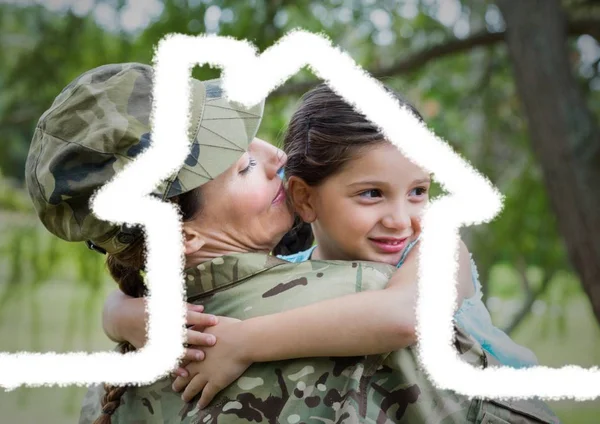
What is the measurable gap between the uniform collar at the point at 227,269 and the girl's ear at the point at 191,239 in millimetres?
29

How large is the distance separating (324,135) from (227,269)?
0.31 metres

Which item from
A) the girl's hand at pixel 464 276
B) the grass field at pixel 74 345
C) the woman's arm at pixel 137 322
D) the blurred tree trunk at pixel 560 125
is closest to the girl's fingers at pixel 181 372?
the woman's arm at pixel 137 322

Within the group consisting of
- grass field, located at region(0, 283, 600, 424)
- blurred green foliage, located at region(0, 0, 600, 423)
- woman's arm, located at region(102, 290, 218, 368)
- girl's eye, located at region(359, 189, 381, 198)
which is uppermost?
girl's eye, located at region(359, 189, 381, 198)

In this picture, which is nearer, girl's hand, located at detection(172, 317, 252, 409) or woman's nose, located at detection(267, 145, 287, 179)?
girl's hand, located at detection(172, 317, 252, 409)

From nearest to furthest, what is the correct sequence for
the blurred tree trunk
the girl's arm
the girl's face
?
the girl's arm → the girl's face → the blurred tree trunk

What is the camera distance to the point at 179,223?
50.4 inches

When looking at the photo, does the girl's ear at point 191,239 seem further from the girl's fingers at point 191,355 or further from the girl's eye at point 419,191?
the girl's eye at point 419,191

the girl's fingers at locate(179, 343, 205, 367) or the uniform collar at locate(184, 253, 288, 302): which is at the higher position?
the uniform collar at locate(184, 253, 288, 302)

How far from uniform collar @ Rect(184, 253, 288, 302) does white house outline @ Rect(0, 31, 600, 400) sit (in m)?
0.04

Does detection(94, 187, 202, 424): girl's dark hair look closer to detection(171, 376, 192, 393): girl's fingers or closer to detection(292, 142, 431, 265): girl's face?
detection(171, 376, 192, 393): girl's fingers

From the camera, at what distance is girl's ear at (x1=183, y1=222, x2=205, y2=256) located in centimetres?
129

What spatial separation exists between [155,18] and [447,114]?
2.17 meters

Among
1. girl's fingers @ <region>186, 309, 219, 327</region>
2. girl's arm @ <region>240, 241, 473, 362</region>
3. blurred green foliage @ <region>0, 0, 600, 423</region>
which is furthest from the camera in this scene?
blurred green foliage @ <region>0, 0, 600, 423</region>

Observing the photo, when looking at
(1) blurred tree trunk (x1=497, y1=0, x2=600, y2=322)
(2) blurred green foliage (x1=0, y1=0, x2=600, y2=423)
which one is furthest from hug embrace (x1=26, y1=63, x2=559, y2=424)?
(2) blurred green foliage (x1=0, y1=0, x2=600, y2=423)
